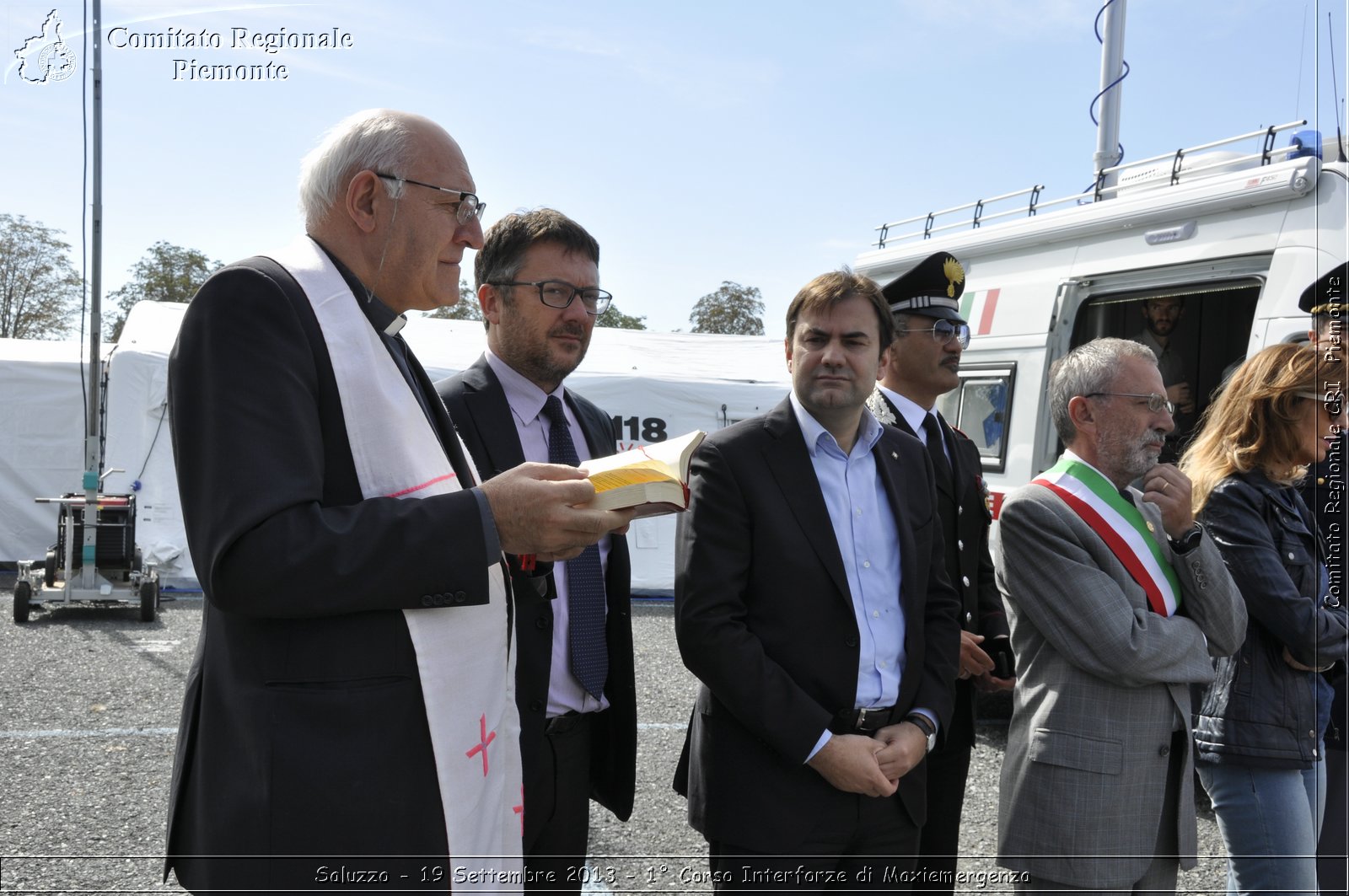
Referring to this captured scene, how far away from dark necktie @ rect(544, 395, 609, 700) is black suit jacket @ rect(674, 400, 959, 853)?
0.21m

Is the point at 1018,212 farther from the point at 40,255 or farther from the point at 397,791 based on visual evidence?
the point at 40,255

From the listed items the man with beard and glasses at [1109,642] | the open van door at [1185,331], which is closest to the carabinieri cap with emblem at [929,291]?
the man with beard and glasses at [1109,642]

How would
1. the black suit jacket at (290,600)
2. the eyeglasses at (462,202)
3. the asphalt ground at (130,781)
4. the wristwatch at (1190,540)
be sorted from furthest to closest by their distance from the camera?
1. the asphalt ground at (130,781)
2. the wristwatch at (1190,540)
3. the eyeglasses at (462,202)
4. the black suit jacket at (290,600)

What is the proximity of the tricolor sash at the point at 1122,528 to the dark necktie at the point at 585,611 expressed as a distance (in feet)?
4.11

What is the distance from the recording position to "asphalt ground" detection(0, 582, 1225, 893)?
3.87 meters

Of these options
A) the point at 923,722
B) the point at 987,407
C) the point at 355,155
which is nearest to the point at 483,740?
the point at 355,155

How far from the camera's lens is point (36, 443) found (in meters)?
10.7

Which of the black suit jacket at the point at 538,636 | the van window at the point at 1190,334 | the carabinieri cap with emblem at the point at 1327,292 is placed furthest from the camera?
the van window at the point at 1190,334

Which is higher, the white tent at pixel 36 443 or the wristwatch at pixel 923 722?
the white tent at pixel 36 443

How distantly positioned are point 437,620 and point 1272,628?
2320mm

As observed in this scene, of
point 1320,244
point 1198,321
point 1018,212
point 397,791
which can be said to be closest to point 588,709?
point 397,791

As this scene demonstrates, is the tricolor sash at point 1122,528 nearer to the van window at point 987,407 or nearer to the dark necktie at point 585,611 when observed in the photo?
the dark necktie at point 585,611

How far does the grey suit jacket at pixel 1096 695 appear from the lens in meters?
2.42

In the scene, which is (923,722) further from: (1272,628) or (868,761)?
(1272,628)
